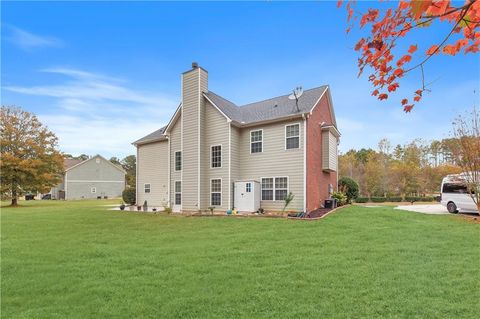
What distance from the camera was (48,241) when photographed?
8.66 meters

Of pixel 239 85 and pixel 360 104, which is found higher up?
pixel 239 85

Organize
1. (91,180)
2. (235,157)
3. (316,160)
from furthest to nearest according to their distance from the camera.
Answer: (91,180), (235,157), (316,160)

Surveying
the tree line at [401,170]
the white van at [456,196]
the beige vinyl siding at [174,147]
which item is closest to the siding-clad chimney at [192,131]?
the beige vinyl siding at [174,147]

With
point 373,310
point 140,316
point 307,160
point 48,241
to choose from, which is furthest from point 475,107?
point 48,241

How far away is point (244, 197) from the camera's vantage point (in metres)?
15.3

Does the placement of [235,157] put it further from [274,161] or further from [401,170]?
[401,170]

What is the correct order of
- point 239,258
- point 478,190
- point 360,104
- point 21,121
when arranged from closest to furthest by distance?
point 239,258
point 478,190
point 360,104
point 21,121

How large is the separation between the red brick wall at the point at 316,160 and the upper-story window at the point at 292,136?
0.59 metres

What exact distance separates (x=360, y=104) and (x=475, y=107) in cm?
576

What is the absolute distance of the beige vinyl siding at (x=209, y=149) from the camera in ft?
Answer: 52.7

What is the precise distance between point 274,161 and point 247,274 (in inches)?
417

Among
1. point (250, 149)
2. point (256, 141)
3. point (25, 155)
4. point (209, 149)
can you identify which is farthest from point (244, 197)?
point (25, 155)

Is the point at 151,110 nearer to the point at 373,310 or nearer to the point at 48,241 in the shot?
the point at 48,241

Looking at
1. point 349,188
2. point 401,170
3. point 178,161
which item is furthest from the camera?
point 401,170
